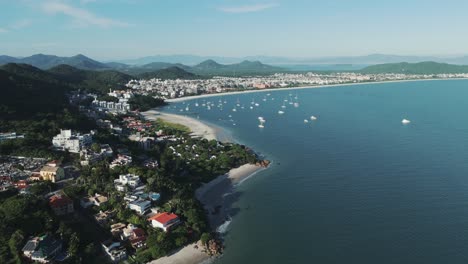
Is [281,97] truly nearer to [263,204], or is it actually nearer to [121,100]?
[121,100]

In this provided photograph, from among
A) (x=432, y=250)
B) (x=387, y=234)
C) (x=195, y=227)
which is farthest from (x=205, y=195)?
(x=432, y=250)

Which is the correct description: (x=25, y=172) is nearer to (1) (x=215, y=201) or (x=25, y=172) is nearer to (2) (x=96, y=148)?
(2) (x=96, y=148)

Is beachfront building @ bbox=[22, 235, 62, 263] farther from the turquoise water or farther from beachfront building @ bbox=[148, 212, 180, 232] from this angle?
the turquoise water

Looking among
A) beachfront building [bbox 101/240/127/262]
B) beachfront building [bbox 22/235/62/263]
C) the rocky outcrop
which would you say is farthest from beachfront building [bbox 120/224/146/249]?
the rocky outcrop

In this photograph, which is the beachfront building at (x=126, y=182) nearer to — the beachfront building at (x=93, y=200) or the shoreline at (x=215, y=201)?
the beachfront building at (x=93, y=200)

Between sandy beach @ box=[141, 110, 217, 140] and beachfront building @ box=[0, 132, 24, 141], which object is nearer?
beachfront building @ box=[0, 132, 24, 141]
